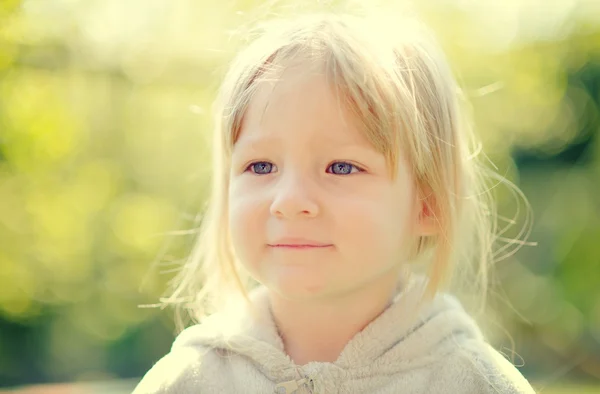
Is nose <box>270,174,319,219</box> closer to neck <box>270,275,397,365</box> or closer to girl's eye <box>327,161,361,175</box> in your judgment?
girl's eye <box>327,161,361,175</box>

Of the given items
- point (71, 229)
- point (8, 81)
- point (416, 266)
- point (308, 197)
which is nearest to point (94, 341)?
point (71, 229)

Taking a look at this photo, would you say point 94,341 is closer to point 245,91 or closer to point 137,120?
point 137,120

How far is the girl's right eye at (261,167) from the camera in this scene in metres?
1.38

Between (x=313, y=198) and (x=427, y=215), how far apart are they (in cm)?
28

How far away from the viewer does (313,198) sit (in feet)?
4.20

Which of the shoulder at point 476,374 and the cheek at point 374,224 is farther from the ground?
the cheek at point 374,224

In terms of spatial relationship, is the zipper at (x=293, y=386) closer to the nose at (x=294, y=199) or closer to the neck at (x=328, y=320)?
A: the neck at (x=328, y=320)

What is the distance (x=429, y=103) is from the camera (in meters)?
1.41

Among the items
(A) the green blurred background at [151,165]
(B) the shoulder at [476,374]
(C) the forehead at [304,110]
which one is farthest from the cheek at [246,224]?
(A) the green blurred background at [151,165]

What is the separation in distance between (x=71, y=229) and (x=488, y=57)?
1766mm

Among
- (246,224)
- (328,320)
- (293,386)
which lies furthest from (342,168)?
(293,386)

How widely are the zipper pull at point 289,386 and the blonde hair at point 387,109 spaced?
0.86 ft

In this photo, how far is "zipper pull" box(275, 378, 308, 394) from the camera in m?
1.36

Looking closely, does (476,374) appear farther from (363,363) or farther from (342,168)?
(342,168)
